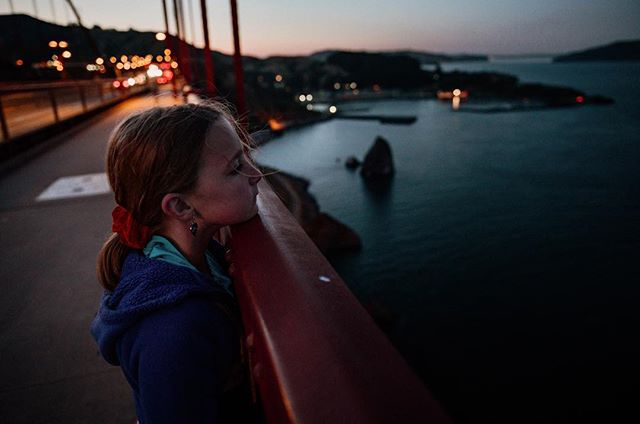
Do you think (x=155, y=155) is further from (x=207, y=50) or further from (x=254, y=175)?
(x=207, y=50)

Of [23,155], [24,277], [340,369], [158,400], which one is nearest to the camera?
[340,369]

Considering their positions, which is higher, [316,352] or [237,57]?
[237,57]

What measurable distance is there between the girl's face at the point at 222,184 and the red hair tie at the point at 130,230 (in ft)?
0.53

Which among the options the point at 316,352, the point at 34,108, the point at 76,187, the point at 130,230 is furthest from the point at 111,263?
the point at 34,108

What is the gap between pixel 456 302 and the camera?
27.0 metres

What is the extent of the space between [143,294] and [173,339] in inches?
5.8

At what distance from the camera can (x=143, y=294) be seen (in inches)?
36.3

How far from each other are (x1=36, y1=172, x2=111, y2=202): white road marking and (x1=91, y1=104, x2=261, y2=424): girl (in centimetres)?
415

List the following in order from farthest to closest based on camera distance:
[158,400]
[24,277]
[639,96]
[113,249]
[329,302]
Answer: [639,96]
[24,277]
[113,249]
[158,400]
[329,302]

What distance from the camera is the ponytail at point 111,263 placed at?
3.93ft

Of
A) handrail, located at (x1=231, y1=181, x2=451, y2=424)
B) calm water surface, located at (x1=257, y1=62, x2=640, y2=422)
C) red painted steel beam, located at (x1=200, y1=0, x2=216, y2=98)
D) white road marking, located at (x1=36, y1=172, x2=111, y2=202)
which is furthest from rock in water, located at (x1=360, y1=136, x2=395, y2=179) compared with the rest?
handrail, located at (x1=231, y1=181, x2=451, y2=424)

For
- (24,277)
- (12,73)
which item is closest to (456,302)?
(24,277)

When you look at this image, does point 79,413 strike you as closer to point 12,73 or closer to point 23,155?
point 23,155

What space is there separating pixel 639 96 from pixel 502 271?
460 feet
